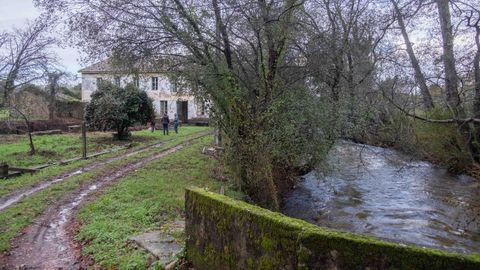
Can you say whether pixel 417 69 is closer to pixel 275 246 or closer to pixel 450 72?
pixel 450 72

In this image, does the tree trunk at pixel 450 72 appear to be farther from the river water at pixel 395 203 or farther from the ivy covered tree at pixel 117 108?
the ivy covered tree at pixel 117 108

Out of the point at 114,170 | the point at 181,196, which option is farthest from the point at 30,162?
the point at 181,196

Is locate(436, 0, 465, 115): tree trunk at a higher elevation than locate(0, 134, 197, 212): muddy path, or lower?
higher

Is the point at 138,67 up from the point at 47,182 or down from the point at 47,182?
up

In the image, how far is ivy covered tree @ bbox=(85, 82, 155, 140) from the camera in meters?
22.5

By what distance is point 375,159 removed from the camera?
19594 millimetres

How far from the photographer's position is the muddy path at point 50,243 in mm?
6219

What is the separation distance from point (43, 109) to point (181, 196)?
27.6 m

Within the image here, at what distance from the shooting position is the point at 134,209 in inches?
355

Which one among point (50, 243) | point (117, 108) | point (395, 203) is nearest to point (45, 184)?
point (50, 243)

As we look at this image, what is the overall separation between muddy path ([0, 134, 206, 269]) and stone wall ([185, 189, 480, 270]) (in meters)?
2.30

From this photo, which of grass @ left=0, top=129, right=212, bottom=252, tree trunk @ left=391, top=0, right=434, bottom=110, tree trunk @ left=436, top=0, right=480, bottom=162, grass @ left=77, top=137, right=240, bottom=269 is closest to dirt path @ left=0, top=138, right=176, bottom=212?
grass @ left=0, top=129, right=212, bottom=252

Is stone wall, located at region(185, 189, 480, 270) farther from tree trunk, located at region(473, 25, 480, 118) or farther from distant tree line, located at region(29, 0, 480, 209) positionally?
tree trunk, located at region(473, 25, 480, 118)

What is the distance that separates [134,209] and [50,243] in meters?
2.18
